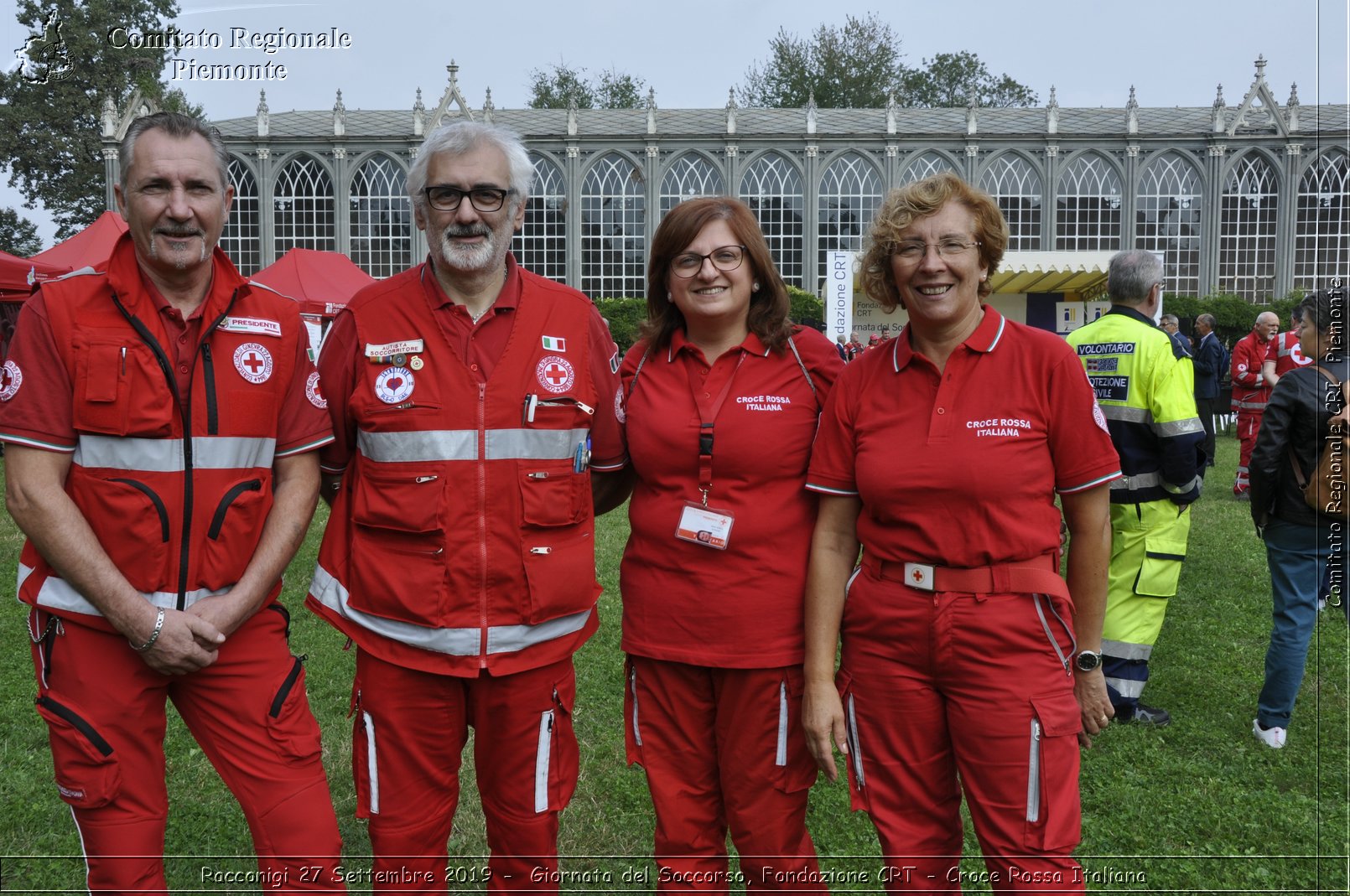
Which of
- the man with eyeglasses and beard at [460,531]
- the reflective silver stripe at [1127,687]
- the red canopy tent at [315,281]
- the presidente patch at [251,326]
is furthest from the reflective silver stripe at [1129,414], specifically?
the red canopy tent at [315,281]

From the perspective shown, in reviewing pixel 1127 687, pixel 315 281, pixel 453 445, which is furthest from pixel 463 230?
pixel 315 281

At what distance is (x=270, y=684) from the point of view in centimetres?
252

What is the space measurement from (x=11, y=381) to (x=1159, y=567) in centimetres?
474

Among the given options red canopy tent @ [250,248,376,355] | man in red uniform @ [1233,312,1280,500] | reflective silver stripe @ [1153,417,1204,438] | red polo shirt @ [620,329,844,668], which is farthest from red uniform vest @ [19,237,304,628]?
red canopy tent @ [250,248,376,355]

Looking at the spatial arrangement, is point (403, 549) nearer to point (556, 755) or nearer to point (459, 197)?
point (556, 755)

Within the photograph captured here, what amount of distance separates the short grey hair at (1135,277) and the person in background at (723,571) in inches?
121

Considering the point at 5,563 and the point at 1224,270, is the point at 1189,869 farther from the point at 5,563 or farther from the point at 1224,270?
the point at 1224,270

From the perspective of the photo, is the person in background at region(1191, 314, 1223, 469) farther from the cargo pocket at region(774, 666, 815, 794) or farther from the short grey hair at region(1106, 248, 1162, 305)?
the cargo pocket at region(774, 666, 815, 794)

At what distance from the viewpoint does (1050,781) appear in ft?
7.29

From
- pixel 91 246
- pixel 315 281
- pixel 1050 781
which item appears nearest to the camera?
pixel 1050 781

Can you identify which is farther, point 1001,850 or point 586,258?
point 586,258

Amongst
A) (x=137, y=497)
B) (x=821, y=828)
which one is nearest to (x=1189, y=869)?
(x=821, y=828)

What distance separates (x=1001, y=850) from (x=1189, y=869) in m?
1.68

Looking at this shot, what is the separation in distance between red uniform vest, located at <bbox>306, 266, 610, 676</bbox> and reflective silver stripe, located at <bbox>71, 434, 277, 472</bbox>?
323 mm
